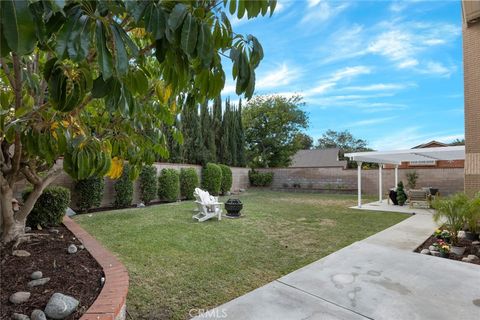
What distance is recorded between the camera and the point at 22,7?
74 cm

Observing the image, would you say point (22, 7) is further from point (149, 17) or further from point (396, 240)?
point (396, 240)

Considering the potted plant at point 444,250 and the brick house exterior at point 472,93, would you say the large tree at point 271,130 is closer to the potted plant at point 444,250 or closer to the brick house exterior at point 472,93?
the brick house exterior at point 472,93

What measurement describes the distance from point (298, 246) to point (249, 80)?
4.52 meters

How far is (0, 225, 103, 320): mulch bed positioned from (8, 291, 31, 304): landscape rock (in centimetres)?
3

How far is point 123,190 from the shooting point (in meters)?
9.98

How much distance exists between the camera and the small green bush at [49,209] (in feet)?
15.9

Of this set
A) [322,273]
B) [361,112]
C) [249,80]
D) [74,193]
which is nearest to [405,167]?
[361,112]

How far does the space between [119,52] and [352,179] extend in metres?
17.3

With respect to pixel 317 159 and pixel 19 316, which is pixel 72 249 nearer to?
pixel 19 316

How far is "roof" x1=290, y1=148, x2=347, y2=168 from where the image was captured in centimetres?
3117

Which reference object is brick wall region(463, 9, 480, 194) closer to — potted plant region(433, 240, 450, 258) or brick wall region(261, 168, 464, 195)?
potted plant region(433, 240, 450, 258)

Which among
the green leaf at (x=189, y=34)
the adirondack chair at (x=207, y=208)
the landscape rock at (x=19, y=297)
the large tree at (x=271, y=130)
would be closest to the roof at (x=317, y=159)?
the large tree at (x=271, y=130)

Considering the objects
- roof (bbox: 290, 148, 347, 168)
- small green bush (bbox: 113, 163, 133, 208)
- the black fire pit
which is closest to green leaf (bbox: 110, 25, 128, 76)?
the black fire pit

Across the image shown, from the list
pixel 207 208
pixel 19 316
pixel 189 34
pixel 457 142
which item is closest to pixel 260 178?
pixel 207 208
